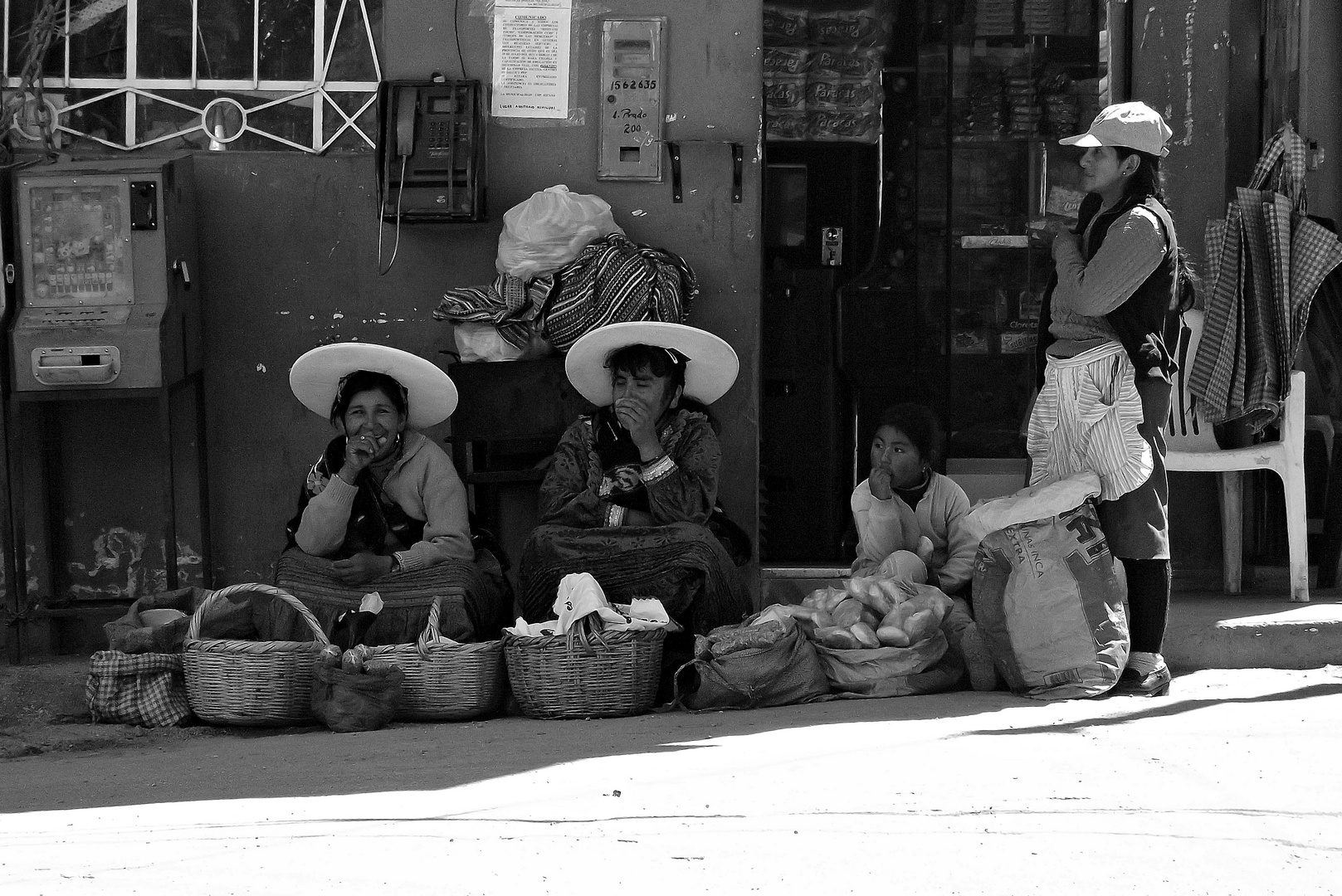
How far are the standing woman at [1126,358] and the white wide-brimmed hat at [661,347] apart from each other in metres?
1.09

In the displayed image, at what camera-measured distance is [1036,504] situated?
446 centimetres

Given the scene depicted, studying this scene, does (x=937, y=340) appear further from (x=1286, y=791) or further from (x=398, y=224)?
(x=1286, y=791)

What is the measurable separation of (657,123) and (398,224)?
102 cm

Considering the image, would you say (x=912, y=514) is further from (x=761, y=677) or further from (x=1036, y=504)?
(x=761, y=677)

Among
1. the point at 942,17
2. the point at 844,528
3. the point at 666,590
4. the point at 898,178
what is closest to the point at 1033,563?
the point at 666,590

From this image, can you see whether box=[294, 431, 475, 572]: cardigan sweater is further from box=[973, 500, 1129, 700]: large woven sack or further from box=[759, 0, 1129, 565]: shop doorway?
box=[759, 0, 1129, 565]: shop doorway

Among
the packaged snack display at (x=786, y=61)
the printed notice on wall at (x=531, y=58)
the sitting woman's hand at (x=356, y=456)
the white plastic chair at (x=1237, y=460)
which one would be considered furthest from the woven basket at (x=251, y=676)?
the packaged snack display at (x=786, y=61)

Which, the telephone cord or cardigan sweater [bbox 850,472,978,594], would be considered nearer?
cardigan sweater [bbox 850,472,978,594]

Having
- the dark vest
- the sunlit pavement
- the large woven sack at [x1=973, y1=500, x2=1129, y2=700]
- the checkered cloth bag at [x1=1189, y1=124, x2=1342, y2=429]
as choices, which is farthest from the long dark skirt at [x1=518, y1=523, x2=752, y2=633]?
the checkered cloth bag at [x1=1189, y1=124, x2=1342, y2=429]

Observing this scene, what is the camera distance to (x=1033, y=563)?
4.47m

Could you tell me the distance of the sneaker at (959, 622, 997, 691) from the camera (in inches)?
183

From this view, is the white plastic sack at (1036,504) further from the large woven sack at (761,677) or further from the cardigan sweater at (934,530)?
the large woven sack at (761,677)

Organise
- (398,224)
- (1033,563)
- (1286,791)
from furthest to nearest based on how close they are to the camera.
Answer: (398,224), (1033,563), (1286,791)

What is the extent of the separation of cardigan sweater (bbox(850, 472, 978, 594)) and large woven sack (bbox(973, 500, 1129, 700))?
29cm
